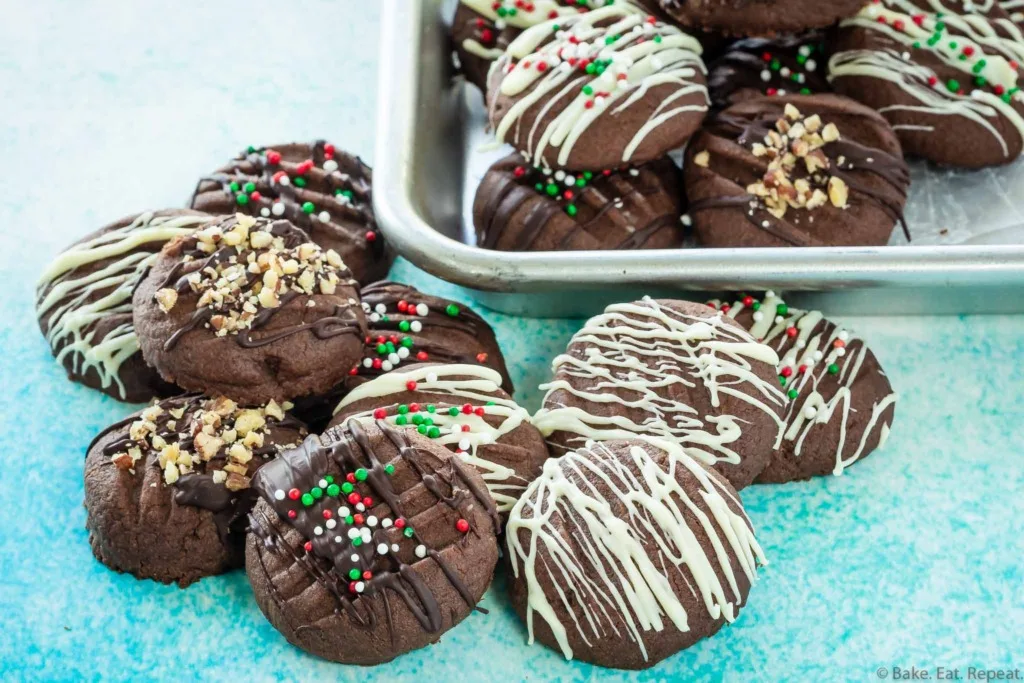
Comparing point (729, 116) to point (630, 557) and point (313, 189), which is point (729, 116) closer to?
point (313, 189)

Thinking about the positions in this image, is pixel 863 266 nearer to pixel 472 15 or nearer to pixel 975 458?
pixel 975 458

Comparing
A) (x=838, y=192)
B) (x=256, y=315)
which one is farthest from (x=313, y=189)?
(x=838, y=192)

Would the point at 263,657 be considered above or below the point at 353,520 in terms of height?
below

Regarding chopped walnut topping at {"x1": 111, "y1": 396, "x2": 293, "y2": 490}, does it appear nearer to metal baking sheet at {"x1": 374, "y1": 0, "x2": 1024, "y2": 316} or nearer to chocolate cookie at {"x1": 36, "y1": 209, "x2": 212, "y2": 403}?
chocolate cookie at {"x1": 36, "y1": 209, "x2": 212, "y2": 403}

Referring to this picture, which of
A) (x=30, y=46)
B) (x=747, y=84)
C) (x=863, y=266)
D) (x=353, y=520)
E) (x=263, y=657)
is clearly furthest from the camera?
(x=30, y=46)

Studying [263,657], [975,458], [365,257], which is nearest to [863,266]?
[975,458]

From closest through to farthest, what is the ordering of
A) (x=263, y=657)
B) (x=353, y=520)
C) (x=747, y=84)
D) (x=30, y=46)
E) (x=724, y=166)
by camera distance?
(x=353, y=520), (x=263, y=657), (x=724, y=166), (x=747, y=84), (x=30, y=46)

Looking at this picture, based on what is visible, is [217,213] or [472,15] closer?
[217,213]
